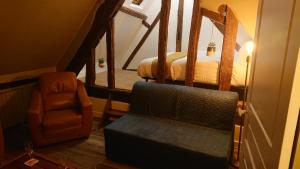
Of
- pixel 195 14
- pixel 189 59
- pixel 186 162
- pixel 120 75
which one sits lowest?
pixel 186 162

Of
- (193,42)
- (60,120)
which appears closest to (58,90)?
(60,120)

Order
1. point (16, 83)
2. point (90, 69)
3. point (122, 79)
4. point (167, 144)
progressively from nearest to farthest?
point (167, 144) < point (16, 83) < point (90, 69) < point (122, 79)

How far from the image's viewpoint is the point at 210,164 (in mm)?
2115

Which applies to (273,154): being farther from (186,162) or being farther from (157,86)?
(157,86)

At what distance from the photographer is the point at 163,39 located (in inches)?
122

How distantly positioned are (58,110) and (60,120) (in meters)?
0.36

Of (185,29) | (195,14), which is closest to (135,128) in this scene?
(195,14)

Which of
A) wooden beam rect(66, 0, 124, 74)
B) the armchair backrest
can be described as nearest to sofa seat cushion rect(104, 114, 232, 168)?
the armchair backrest

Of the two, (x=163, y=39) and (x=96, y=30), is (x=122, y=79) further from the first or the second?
(x=163, y=39)

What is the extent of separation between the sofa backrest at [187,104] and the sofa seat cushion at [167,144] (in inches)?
3.9

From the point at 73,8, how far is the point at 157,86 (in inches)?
59.3

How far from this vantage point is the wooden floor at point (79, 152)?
259cm

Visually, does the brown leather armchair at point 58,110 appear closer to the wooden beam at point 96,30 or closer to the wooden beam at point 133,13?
the wooden beam at point 96,30

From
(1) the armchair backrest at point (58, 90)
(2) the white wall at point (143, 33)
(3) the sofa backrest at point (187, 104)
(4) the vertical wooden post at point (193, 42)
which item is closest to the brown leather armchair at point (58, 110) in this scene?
(1) the armchair backrest at point (58, 90)
